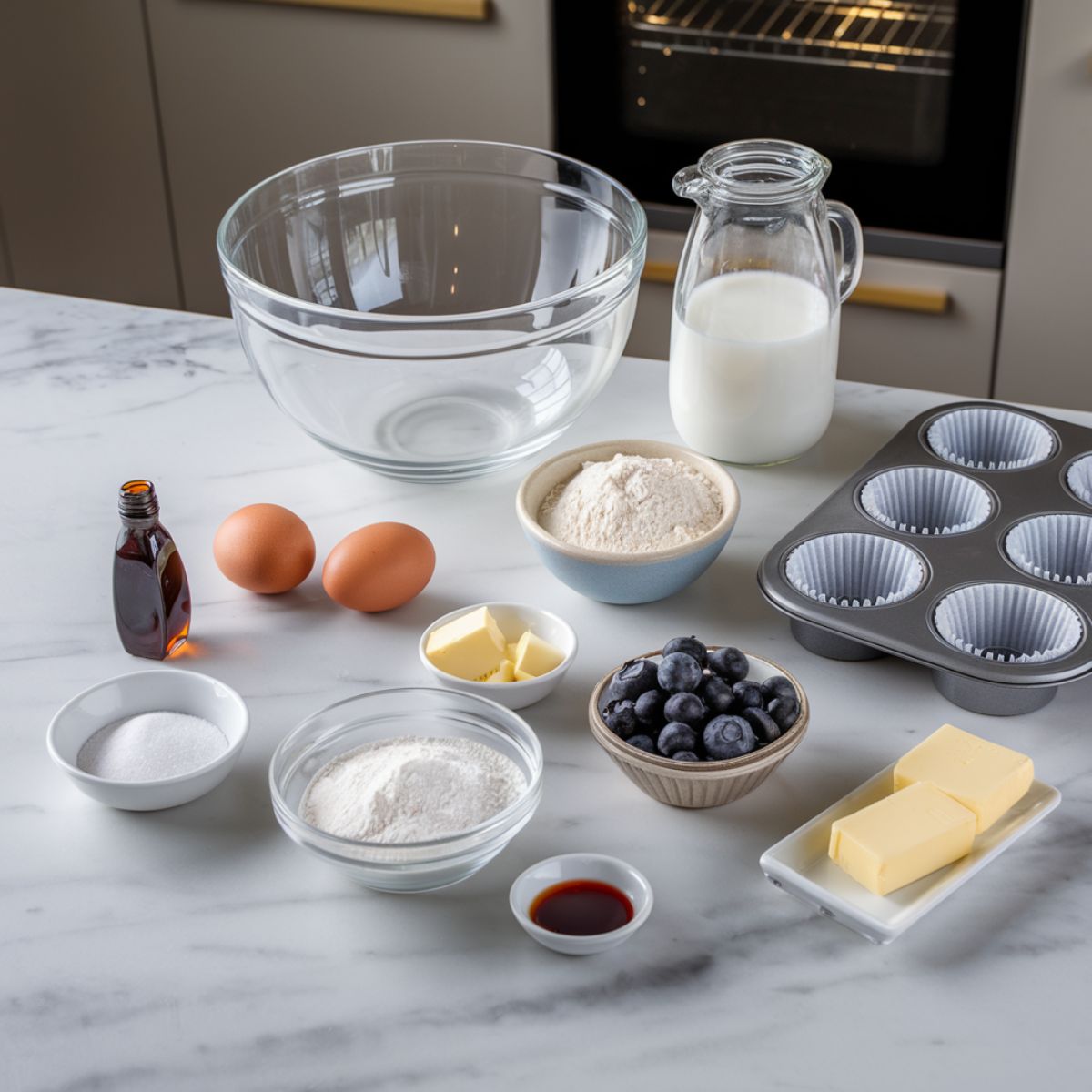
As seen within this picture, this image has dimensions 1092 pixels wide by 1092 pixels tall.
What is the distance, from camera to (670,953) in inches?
35.6

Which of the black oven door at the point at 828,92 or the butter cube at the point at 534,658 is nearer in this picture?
the butter cube at the point at 534,658

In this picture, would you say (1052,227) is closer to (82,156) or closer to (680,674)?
(680,674)

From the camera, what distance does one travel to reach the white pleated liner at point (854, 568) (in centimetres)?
119

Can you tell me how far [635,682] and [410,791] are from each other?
7.1 inches

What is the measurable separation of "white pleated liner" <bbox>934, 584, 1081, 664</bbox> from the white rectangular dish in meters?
0.17

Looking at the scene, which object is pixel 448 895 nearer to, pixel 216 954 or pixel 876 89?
pixel 216 954

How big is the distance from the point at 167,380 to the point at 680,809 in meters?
0.87

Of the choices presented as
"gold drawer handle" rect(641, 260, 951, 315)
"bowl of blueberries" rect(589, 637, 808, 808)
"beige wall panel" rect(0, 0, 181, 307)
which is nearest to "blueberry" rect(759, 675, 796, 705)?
"bowl of blueberries" rect(589, 637, 808, 808)

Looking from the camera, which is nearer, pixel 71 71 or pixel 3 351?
pixel 3 351

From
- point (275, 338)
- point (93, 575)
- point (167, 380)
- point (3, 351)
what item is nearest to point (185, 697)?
point (93, 575)

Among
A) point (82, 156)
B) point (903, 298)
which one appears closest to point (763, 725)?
point (903, 298)

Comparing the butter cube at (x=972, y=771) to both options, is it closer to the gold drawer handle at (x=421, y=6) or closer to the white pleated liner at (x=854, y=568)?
the white pleated liner at (x=854, y=568)

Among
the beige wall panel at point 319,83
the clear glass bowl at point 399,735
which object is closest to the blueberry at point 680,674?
the clear glass bowl at point 399,735

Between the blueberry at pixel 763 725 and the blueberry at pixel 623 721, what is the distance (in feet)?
0.25
